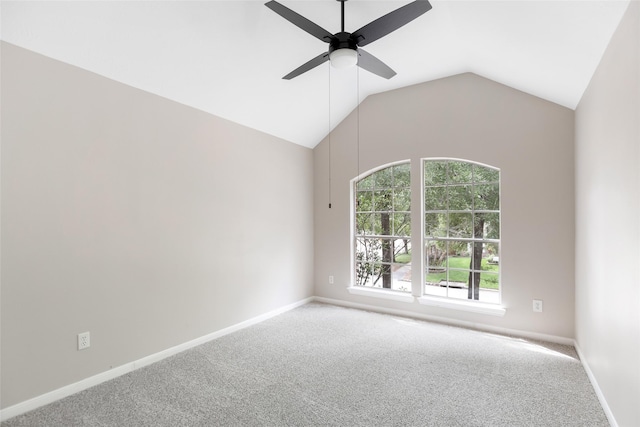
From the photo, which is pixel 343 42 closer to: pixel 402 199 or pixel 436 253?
pixel 402 199

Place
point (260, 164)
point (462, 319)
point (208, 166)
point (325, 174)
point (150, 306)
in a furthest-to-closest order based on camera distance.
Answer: point (325, 174)
point (260, 164)
point (462, 319)
point (208, 166)
point (150, 306)

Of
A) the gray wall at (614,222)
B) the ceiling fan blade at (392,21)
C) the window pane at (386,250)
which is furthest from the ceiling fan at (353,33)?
the window pane at (386,250)

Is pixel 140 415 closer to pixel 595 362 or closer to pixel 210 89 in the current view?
pixel 210 89

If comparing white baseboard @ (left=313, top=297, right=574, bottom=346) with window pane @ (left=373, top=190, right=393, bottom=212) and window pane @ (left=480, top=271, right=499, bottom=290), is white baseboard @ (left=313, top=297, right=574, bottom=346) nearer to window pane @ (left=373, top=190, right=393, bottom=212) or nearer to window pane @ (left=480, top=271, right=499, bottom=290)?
window pane @ (left=480, top=271, right=499, bottom=290)

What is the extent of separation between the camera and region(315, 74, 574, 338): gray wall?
335 centimetres

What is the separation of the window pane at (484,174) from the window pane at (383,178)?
110 centimetres

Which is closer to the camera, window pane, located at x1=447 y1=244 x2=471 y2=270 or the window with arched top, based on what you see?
the window with arched top

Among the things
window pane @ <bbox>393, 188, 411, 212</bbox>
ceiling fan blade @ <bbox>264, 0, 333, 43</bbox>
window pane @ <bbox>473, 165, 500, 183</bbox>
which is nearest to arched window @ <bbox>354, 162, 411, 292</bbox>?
window pane @ <bbox>393, 188, 411, 212</bbox>

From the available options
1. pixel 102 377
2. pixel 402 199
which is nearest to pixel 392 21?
pixel 402 199

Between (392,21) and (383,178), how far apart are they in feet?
8.98

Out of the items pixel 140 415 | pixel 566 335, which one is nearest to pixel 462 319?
pixel 566 335

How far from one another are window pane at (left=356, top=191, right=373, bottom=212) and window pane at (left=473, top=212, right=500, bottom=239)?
4.74 feet

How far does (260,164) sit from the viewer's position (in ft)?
13.6

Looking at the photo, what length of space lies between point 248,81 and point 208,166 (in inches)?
39.0
